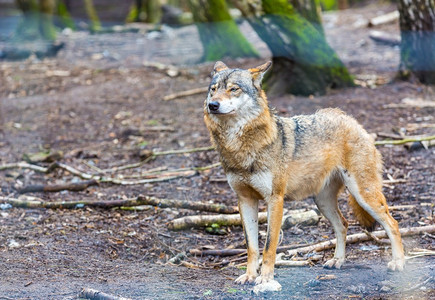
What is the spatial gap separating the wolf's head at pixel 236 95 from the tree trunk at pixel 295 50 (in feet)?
16.2

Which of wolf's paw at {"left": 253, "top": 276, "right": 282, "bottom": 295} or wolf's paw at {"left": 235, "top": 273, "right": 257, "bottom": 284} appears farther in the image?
wolf's paw at {"left": 235, "top": 273, "right": 257, "bottom": 284}

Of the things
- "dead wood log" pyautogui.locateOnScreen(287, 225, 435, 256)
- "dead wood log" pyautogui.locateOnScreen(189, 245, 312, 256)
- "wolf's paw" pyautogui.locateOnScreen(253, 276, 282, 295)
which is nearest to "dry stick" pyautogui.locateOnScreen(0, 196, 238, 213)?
"dead wood log" pyautogui.locateOnScreen(189, 245, 312, 256)

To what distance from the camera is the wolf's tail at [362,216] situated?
5.12 meters

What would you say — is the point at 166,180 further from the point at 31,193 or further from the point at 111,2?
the point at 111,2

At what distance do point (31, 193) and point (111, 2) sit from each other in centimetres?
2392

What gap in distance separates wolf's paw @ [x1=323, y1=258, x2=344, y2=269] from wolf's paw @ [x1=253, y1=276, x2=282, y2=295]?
72 cm

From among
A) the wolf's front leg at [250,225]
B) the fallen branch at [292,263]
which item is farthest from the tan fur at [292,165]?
the fallen branch at [292,263]

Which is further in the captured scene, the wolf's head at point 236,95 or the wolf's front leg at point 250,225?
the wolf's front leg at point 250,225

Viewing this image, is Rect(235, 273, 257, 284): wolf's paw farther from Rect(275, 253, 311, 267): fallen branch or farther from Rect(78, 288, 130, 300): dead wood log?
Rect(78, 288, 130, 300): dead wood log

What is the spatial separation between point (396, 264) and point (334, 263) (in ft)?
1.68

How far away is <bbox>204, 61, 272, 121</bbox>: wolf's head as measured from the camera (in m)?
4.52

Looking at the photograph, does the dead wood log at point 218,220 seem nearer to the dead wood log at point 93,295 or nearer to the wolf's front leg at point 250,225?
the wolf's front leg at point 250,225

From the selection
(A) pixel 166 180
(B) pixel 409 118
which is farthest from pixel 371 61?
(A) pixel 166 180

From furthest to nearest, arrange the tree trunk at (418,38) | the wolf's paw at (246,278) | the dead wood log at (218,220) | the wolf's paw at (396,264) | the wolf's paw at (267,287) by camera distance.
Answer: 1. the tree trunk at (418,38)
2. the dead wood log at (218,220)
3. the wolf's paw at (396,264)
4. the wolf's paw at (246,278)
5. the wolf's paw at (267,287)
